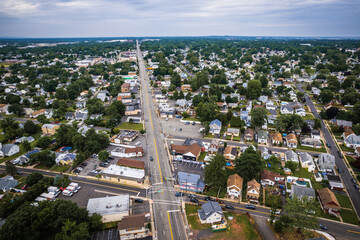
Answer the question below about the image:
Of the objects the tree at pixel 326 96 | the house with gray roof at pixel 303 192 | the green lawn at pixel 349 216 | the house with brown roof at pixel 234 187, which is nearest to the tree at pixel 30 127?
the house with brown roof at pixel 234 187

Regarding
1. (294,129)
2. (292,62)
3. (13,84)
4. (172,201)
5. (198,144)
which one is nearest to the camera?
(172,201)

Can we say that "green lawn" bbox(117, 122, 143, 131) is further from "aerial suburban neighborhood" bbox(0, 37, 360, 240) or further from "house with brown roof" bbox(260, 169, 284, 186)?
"house with brown roof" bbox(260, 169, 284, 186)

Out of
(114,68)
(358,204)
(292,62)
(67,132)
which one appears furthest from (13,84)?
(292,62)

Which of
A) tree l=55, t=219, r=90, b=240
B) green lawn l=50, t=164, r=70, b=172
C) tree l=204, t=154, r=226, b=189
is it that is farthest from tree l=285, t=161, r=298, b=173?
green lawn l=50, t=164, r=70, b=172

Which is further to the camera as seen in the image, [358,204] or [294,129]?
[294,129]

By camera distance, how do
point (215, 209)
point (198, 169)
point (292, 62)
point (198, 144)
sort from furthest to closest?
point (292, 62)
point (198, 144)
point (198, 169)
point (215, 209)

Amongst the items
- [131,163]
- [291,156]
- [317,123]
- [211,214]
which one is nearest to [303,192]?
[291,156]

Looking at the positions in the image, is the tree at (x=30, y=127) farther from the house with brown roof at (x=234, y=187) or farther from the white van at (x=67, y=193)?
the house with brown roof at (x=234, y=187)

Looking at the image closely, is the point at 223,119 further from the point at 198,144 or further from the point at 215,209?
the point at 215,209
